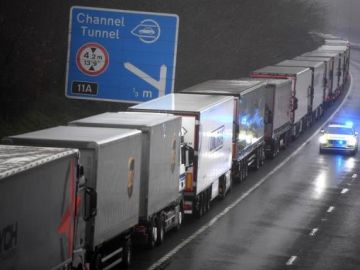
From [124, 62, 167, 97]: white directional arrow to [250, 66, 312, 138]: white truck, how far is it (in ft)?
96.6

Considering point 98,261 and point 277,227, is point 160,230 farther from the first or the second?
point 98,261

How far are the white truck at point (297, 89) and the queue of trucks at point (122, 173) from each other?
662 centimetres

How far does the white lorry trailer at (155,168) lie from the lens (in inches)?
939

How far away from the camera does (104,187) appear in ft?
66.1

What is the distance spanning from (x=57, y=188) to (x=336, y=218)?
18.0 m

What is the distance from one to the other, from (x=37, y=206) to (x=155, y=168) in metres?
9.41

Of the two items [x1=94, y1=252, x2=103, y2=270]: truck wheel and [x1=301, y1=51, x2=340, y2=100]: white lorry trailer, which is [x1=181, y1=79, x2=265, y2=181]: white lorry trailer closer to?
[x1=94, y1=252, x2=103, y2=270]: truck wheel

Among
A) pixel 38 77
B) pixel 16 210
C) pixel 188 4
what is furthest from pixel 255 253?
pixel 188 4

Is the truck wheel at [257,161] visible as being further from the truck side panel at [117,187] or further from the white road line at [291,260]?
the truck side panel at [117,187]

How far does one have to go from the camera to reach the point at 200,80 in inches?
2566

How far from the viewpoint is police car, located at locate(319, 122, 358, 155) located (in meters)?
52.3

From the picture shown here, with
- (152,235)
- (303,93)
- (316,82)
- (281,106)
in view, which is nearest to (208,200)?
(152,235)

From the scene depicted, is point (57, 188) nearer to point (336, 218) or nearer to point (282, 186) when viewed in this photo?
point (336, 218)

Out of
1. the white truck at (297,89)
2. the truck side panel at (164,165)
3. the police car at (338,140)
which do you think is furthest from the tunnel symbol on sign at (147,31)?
the police car at (338,140)
